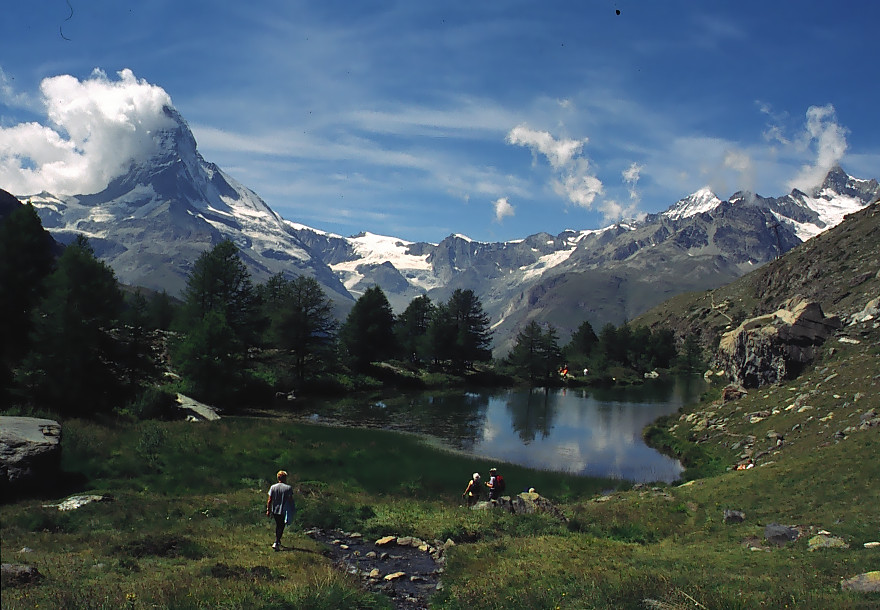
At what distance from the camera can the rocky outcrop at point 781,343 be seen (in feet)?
160

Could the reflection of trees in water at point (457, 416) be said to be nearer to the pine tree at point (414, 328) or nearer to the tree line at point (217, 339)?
the tree line at point (217, 339)

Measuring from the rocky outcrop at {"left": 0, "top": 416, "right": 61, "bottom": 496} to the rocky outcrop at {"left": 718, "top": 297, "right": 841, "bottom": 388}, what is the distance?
53.8 m

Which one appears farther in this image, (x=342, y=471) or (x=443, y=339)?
(x=443, y=339)

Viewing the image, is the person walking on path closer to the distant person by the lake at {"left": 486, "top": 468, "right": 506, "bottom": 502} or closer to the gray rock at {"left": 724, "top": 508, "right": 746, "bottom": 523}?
the distant person by the lake at {"left": 486, "top": 468, "right": 506, "bottom": 502}

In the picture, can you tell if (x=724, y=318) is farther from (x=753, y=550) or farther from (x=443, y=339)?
(x=753, y=550)

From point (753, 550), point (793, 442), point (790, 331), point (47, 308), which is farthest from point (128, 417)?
point (790, 331)

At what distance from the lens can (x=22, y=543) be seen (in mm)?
15852

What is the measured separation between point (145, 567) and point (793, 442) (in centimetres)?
3617

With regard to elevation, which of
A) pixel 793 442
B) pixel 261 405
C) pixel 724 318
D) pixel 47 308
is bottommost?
pixel 261 405

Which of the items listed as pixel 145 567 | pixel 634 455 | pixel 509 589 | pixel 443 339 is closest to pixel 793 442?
pixel 634 455

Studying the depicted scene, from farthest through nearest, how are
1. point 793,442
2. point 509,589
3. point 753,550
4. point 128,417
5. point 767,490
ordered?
point 128,417 → point 793,442 → point 767,490 → point 753,550 → point 509,589

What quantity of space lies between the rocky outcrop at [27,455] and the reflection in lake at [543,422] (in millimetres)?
34478

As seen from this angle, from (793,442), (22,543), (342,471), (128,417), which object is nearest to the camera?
(22,543)

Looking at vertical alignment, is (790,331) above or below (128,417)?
above
